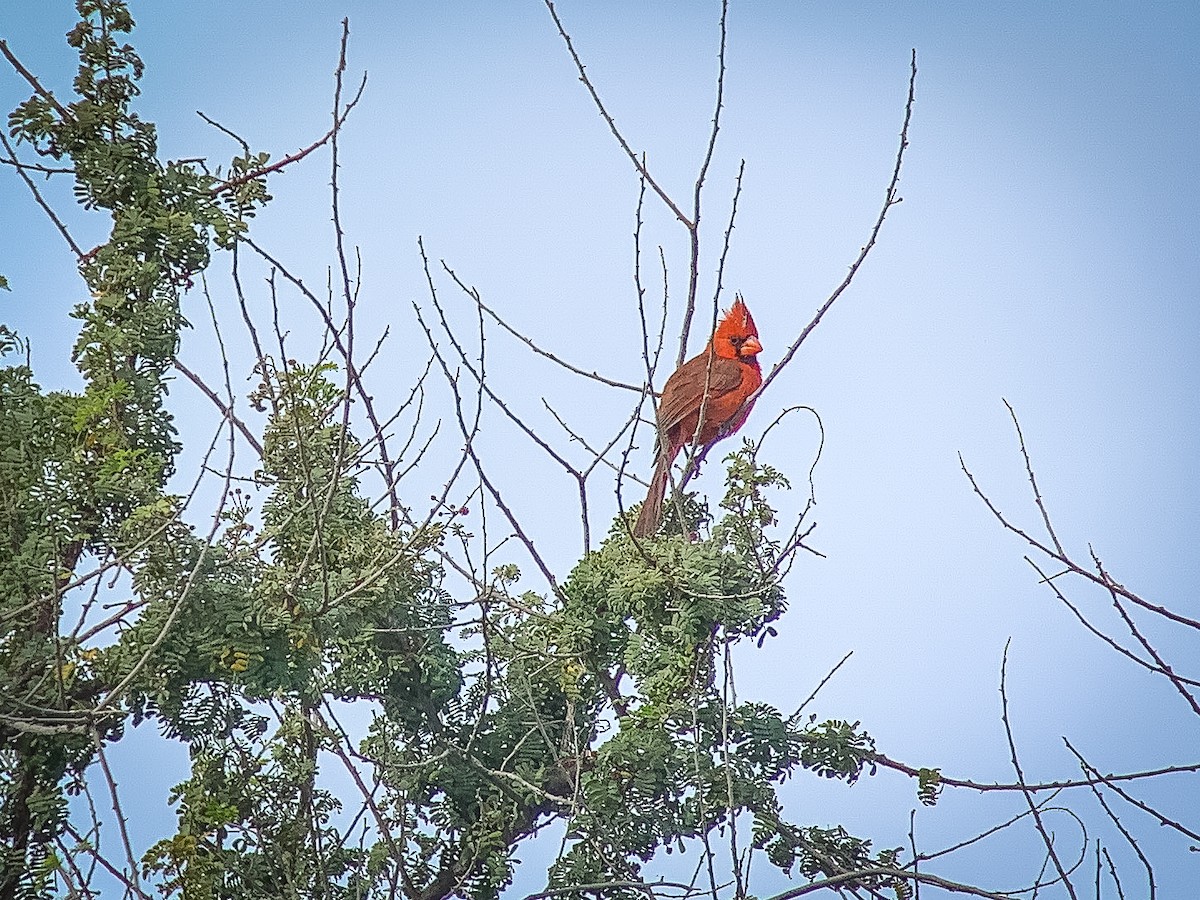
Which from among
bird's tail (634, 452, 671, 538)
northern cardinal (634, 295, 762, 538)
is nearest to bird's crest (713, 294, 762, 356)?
northern cardinal (634, 295, 762, 538)

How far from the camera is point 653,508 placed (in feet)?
8.27

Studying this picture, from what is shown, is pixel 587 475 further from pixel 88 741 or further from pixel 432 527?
pixel 88 741

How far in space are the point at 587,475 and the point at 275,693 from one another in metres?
0.74

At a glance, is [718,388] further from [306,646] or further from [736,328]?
[306,646]

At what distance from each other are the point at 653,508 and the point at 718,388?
0.72 m

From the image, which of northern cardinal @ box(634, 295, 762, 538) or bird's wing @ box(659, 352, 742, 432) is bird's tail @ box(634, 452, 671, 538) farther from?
bird's wing @ box(659, 352, 742, 432)

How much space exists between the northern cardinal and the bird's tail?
0.07 ft

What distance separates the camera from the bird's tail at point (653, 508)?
8.13ft

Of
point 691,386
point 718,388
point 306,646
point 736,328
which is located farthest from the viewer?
point 736,328

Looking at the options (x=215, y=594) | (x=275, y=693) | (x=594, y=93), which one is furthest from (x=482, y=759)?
(x=594, y=93)

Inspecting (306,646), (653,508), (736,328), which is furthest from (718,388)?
(306,646)

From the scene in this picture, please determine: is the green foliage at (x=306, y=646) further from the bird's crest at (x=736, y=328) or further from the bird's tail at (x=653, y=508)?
the bird's crest at (x=736, y=328)

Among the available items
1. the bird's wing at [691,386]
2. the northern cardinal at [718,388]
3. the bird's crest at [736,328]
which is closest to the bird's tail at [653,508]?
the northern cardinal at [718,388]

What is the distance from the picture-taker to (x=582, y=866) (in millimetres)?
2256
